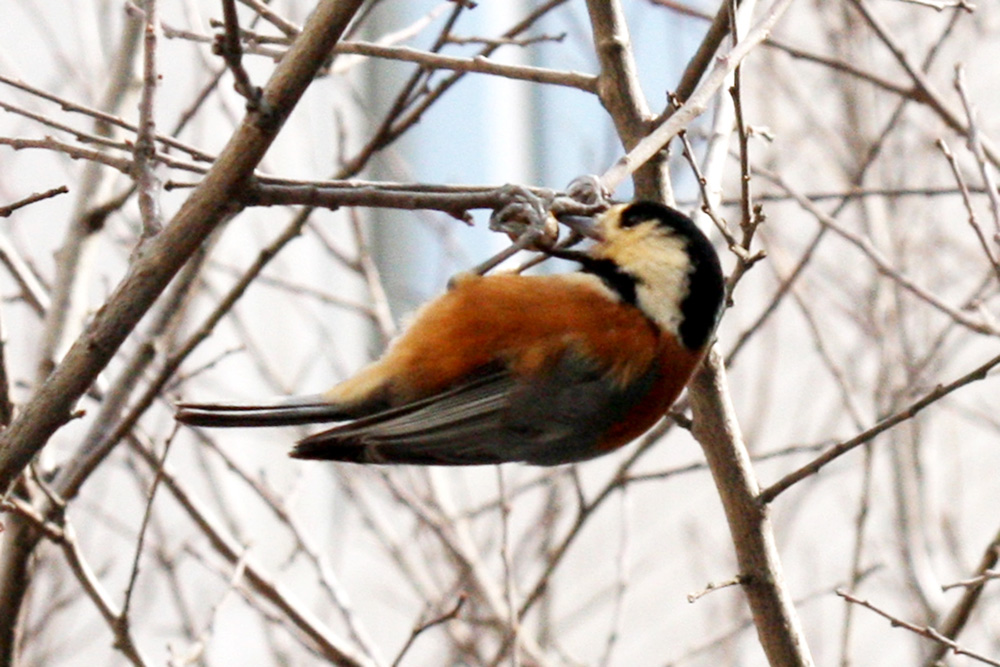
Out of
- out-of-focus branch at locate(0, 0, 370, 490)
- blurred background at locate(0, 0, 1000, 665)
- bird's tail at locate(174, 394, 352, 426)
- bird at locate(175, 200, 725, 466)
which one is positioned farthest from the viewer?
blurred background at locate(0, 0, 1000, 665)

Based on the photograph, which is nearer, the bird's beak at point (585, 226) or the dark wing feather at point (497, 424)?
→ the dark wing feather at point (497, 424)

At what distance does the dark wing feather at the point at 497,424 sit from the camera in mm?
1875

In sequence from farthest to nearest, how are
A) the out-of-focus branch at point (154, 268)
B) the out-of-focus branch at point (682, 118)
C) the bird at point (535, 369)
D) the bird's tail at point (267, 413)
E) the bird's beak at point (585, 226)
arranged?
A: the bird's beak at point (585, 226), the bird at point (535, 369), the bird's tail at point (267, 413), the out-of-focus branch at point (682, 118), the out-of-focus branch at point (154, 268)

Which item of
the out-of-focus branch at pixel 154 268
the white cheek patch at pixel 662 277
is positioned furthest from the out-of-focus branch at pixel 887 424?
the out-of-focus branch at pixel 154 268

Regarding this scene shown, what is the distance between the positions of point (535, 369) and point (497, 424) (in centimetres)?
11

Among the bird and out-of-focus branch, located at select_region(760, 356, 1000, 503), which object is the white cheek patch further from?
out-of-focus branch, located at select_region(760, 356, 1000, 503)

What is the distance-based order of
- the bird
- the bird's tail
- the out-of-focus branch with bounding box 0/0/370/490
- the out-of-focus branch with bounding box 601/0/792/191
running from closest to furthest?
the out-of-focus branch with bounding box 0/0/370/490
the out-of-focus branch with bounding box 601/0/792/191
the bird's tail
the bird

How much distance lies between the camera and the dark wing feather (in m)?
1.88

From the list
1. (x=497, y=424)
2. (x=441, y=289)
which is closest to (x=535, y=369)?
(x=497, y=424)

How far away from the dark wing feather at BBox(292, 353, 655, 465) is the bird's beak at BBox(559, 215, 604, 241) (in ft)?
0.78

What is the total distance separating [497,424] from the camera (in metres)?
1.89

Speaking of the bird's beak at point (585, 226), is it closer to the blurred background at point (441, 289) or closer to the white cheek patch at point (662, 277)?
the white cheek patch at point (662, 277)

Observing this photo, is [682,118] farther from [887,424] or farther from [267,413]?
[267,413]

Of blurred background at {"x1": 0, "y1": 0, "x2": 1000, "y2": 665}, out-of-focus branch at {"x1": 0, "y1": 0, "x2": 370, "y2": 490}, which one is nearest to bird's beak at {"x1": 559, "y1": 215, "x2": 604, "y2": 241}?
blurred background at {"x1": 0, "y1": 0, "x2": 1000, "y2": 665}
